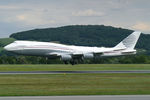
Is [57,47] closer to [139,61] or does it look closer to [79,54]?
[79,54]

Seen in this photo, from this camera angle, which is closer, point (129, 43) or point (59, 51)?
point (59, 51)

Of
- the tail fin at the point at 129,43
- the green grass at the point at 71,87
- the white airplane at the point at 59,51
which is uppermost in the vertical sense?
the tail fin at the point at 129,43

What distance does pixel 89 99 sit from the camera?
66.3ft

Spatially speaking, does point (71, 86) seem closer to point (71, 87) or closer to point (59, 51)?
point (71, 87)

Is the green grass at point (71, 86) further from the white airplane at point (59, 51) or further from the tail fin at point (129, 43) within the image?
the tail fin at point (129, 43)

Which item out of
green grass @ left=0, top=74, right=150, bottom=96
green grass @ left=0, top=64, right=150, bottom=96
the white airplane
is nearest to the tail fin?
the white airplane

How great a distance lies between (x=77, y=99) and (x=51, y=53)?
5643cm

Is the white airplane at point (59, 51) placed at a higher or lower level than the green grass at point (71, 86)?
higher

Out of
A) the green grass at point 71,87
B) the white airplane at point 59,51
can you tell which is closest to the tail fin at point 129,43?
the white airplane at point 59,51

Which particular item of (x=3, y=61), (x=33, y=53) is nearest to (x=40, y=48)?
(x=33, y=53)

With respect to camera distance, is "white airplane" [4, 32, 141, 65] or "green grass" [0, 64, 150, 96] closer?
"green grass" [0, 64, 150, 96]

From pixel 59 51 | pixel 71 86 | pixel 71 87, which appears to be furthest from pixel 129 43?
pixel 71 87

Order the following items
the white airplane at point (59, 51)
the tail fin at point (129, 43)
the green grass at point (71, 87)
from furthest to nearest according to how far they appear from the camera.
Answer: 1. the tail fin at point (129, 43)
2. the white airplane at point (59, 51)
3. the green grass at point (71, 87)

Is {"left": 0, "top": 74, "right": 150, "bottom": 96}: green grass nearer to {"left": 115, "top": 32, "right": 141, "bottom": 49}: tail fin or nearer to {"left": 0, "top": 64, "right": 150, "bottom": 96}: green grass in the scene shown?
{"left": 0, "top": 64, "right": 150, "bottom": 96}: green grass
